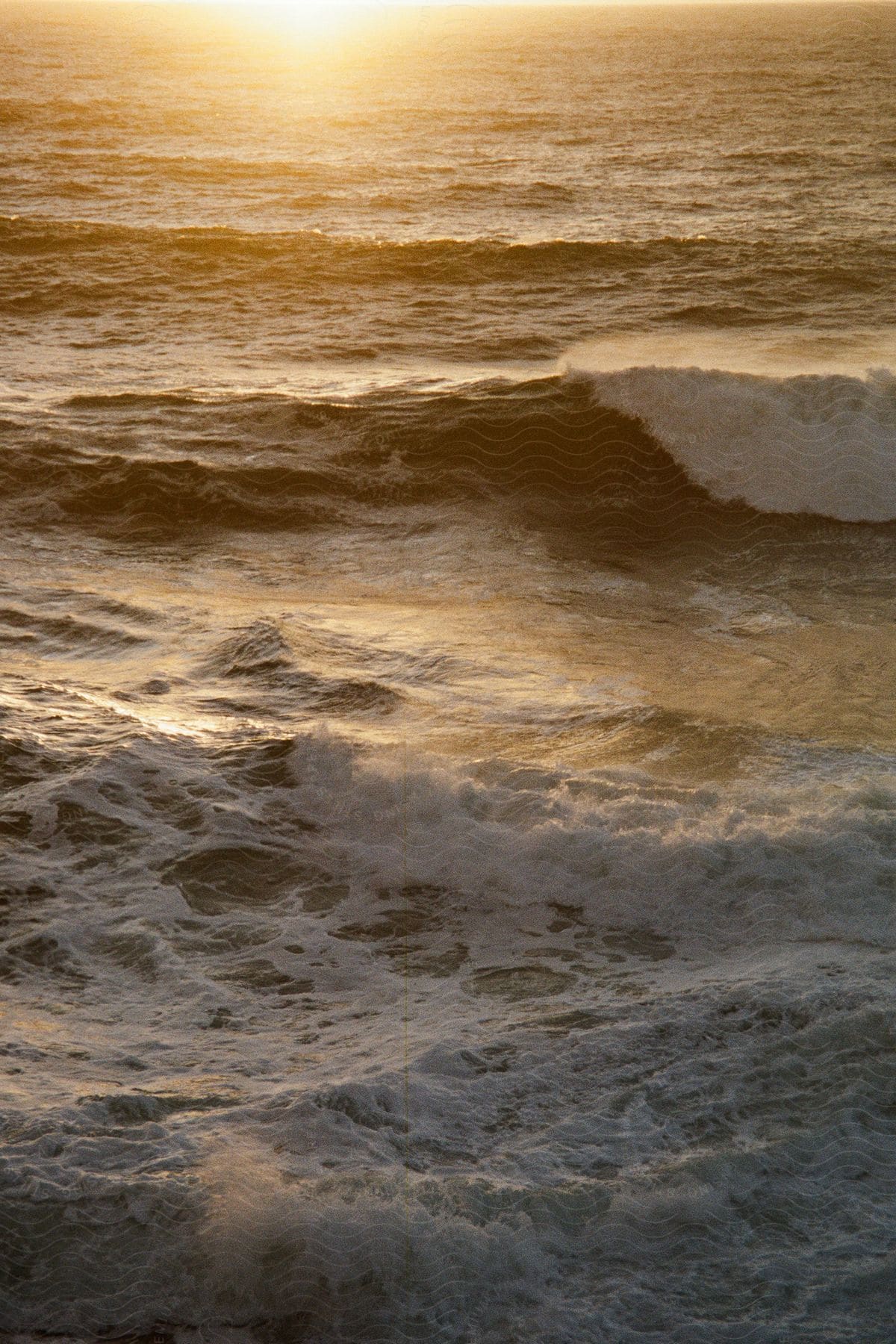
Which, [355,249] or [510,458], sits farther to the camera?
[355,249]

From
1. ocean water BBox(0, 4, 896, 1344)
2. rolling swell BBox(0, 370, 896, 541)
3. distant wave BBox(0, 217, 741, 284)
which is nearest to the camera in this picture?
ocean water BBox(0, 4, 896, 1344)

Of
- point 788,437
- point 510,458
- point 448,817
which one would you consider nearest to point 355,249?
point 510,458

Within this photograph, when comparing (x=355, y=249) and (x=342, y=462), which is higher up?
(x=355, y=249)

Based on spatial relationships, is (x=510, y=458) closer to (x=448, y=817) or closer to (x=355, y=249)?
Result: (x=448, y=817)

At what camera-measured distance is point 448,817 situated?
5.09 meters

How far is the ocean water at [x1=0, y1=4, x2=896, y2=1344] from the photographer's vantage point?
3.23 metres

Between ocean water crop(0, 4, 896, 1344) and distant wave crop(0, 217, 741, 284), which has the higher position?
distant wave crop(0, 217, 741, 284)

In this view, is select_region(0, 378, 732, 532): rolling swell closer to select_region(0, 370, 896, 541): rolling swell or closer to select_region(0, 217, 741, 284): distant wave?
select_region(0, 370, 896, 541): rolling swell

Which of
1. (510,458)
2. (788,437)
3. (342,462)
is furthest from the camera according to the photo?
(510,458)

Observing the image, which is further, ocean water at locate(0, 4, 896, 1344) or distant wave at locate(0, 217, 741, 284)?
distant wave at locate(0, 217, 741, 284)

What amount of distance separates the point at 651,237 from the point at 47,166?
45.5ft

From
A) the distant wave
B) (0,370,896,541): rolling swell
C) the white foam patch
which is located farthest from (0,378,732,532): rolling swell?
the distant wave

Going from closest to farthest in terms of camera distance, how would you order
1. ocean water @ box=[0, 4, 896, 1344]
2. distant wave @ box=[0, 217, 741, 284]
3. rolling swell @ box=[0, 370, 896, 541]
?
ocean water @ box=[0, 4, 896, 1344] → rolling swell @ box=[0, 370, 896, 541] → distant wave @ box=[0, 217, 741, 284]

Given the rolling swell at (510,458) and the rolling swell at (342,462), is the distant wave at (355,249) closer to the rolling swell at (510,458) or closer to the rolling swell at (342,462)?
the rolling swell at (342,462)
